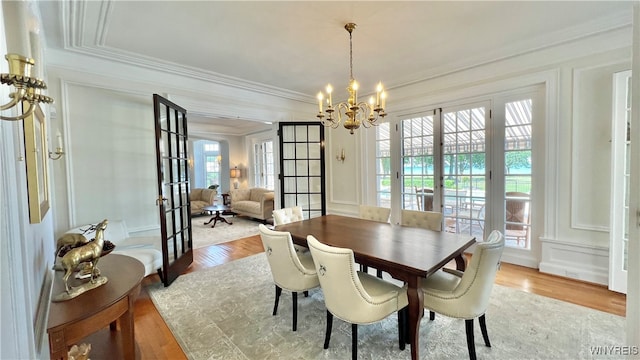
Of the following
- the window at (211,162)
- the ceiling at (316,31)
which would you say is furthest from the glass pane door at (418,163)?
the window at (211,162)

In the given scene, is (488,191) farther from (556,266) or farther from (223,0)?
(223,0)

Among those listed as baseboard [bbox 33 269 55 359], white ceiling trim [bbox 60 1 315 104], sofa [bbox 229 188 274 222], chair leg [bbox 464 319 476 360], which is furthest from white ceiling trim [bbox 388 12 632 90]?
sofa [bbox 229 188 274 222]

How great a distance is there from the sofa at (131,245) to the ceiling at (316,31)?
6.51ft

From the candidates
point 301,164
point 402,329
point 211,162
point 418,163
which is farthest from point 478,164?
point 211,162

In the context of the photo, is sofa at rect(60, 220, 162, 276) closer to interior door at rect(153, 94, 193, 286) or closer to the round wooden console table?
interior door at rect(153, 94, 193, 286)

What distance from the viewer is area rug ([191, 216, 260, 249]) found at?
4988 mm

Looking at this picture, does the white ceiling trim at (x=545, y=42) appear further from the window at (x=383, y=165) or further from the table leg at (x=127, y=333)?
the table leg at (x=127, y=333)

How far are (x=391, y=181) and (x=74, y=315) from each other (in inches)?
168

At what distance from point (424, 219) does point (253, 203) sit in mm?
4819

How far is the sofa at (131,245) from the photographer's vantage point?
2783 mm

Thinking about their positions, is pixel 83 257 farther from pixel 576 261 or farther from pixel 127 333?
pixel 576 261

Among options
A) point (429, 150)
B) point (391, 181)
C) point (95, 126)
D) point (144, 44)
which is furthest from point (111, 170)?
point (429, 150)

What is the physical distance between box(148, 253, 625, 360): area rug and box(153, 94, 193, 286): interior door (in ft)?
1.66

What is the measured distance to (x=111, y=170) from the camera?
3.29 meters
